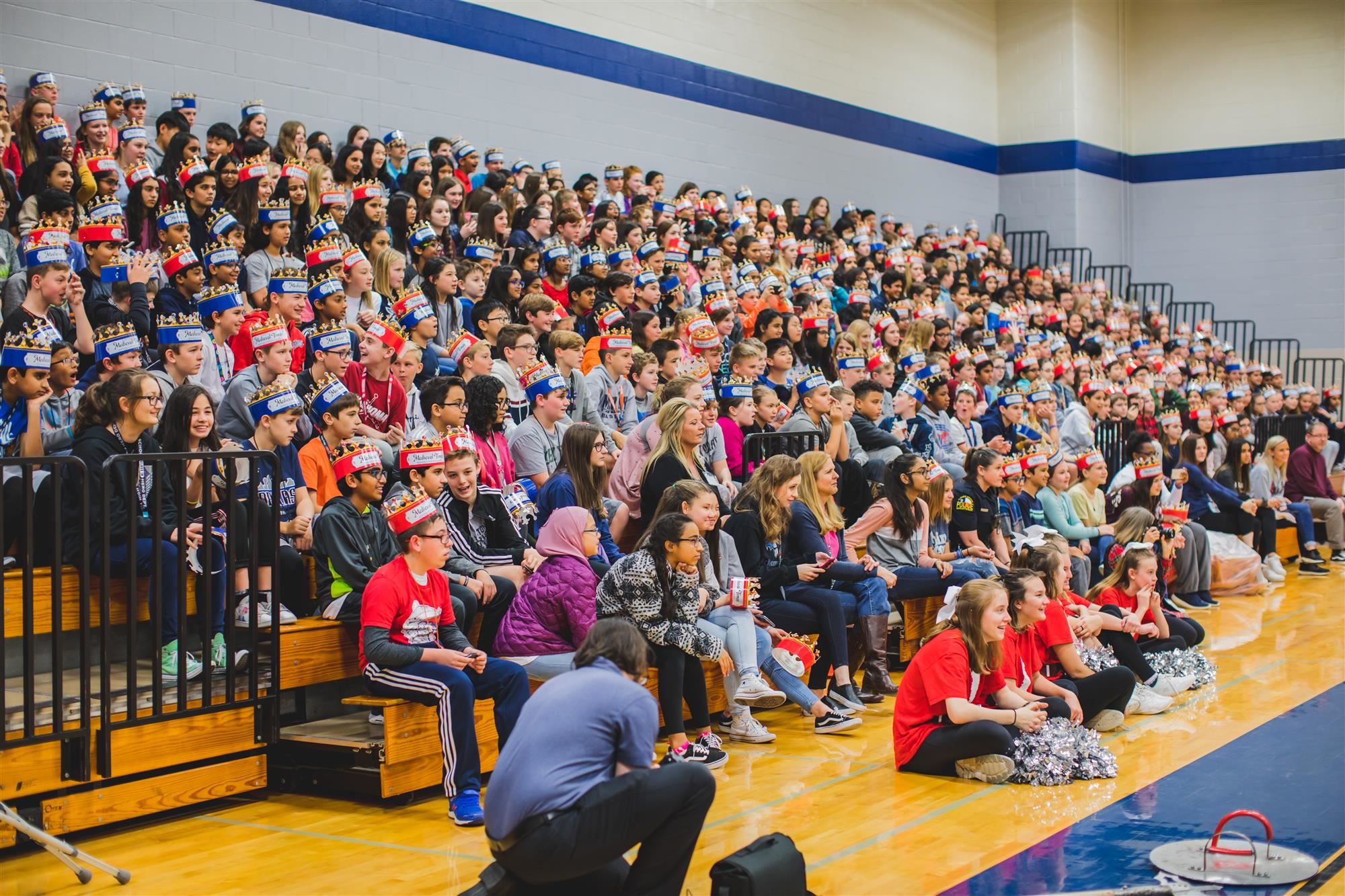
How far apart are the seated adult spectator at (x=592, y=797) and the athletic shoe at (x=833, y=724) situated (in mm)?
2849

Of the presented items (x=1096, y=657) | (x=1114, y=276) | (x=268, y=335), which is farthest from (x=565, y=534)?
(x=1114, y=276)

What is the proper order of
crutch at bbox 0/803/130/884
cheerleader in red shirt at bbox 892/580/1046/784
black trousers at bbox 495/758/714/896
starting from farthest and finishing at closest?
cheerleader in red shirt at bbox 892/580/1046/784 < crutch at bbox 0/803/130/884 < black trousers at bbox 495/758/714/896

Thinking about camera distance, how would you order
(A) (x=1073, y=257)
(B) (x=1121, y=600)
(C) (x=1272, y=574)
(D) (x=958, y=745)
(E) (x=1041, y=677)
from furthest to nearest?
(A) (x=1073, y=257), (C) (x=1272, y=574), (B) (x=1121, y=600), (E) (x=1041, y=677), (D) (x=958, y=745)

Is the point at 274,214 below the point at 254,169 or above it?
below

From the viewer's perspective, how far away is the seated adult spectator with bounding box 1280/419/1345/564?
14.0 m

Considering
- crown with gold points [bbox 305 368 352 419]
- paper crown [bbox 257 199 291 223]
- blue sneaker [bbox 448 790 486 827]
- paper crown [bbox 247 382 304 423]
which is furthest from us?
paper crown [bbox 257 199 291 223]

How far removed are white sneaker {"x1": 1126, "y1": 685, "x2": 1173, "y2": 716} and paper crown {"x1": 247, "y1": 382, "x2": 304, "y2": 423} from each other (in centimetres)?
463

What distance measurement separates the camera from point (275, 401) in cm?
619

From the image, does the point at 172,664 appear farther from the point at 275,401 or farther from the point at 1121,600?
the point at 1121,600

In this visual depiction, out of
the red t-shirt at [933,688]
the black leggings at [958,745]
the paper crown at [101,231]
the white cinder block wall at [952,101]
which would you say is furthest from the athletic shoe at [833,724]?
the white cinder block wall at [952,101]

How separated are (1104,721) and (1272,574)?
6485 millimetres

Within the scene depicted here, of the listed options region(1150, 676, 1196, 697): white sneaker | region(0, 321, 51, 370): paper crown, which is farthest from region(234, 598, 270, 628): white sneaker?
region(1150, 676, 1196, 697): white sneaker

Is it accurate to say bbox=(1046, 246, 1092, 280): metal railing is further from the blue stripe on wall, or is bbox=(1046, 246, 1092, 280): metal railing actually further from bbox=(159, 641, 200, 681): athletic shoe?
bbox=(159, 641, 200, 681): athletic shoe

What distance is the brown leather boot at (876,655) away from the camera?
776 centimetres
